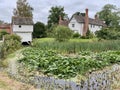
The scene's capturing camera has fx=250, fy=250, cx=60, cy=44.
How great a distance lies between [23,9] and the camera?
177 ft

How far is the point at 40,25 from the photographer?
145 feet

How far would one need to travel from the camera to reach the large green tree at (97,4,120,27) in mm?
61250

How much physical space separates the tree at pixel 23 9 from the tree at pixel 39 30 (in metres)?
10.0

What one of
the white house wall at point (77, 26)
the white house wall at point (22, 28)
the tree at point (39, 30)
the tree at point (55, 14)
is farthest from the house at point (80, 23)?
the white house wall at point (22, 28)

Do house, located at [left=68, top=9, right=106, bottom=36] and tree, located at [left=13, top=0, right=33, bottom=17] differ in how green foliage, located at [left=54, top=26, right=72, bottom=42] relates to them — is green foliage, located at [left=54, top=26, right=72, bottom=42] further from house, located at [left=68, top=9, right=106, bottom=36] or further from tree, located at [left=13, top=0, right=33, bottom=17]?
tree, located at [left=13, top=0, right=33, bottom=17]

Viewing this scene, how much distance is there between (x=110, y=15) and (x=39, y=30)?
86.1 ft

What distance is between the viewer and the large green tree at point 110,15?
61.2 meters

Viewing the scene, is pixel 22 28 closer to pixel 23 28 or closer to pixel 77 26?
pixel 23 28

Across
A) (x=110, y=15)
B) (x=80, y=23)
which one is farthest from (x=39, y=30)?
(x=110, y=15)

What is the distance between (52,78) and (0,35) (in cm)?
3288

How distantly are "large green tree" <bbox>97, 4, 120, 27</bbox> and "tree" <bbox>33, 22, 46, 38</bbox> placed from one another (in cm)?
2201

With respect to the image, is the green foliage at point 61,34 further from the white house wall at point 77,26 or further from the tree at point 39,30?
the white house wall at point 77,26

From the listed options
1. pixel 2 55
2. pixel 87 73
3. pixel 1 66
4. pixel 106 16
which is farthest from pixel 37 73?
pixel 106 16

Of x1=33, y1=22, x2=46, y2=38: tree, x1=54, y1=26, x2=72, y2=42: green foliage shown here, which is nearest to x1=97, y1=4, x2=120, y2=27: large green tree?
x1=33, y1=22, x2=46, y2=38: tree
